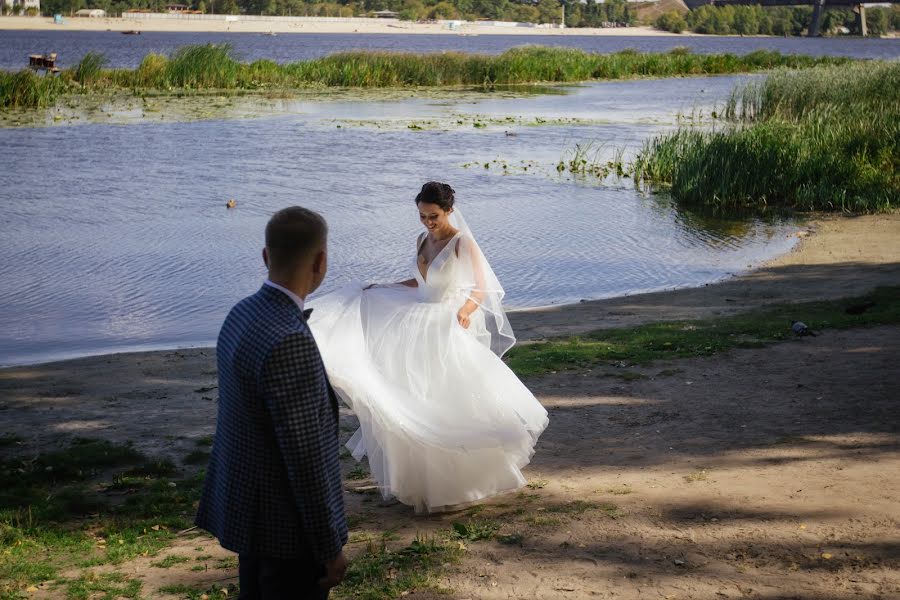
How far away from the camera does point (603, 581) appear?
198 inches

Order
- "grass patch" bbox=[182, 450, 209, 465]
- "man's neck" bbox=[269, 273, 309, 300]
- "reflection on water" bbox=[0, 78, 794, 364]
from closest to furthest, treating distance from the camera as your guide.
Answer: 1. "man's neck" bbox=[269, 273, 309, 300]
2. "grass patch" bbox=[182, 450, 209, 465]
3. "reflection on water" bbox=[0, 78, 794, 364]

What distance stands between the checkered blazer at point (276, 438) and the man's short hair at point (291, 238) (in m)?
0.10

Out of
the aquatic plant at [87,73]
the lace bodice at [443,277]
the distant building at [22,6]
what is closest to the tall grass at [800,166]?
the lace bodice at [443,277]

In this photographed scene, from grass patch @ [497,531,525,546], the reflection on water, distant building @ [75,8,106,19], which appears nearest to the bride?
grass patch @ [497,531,525,546]

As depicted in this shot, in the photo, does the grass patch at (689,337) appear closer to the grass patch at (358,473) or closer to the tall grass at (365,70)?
the grass patch at (358,473)

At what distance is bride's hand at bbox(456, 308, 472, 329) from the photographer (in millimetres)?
6129

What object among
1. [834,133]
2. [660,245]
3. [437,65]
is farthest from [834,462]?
[437,65]

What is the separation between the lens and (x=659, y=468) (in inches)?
267

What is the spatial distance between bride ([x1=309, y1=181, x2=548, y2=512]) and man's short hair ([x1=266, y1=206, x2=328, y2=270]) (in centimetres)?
254

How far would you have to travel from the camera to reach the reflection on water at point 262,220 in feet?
45.6

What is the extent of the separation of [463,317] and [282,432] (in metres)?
3.08

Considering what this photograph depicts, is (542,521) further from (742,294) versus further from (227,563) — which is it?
(742,294)

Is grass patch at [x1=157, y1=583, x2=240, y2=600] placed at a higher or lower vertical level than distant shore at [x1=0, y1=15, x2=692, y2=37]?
lower

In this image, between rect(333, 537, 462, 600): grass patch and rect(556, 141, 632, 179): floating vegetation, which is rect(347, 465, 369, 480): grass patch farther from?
rect(556, 141, 632, 179): floating vegetation
